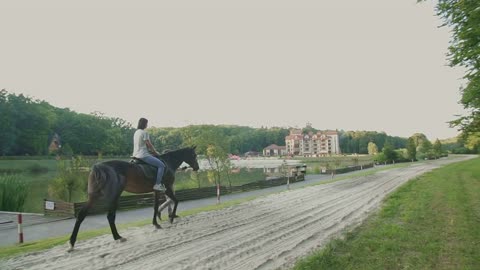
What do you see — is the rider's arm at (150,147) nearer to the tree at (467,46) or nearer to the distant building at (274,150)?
the tree at (467,46)

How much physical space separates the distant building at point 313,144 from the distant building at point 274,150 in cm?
267

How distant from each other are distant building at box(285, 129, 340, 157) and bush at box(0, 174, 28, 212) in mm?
148369

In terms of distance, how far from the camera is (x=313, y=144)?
554 feet

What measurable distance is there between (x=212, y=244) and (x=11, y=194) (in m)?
14.0

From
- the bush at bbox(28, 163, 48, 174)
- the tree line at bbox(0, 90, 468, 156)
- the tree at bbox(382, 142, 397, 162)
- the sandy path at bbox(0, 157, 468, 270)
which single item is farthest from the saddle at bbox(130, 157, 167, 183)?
the tree at bbox(382, 142, 397, 162)

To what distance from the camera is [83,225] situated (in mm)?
12203

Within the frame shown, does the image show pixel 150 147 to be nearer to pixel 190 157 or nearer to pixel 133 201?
pixel 190 157

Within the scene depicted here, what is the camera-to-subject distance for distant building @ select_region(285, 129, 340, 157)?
159m

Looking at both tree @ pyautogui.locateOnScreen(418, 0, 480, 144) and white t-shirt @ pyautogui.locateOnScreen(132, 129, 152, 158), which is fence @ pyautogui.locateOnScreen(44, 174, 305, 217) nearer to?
white t-shirt @ pyautogui.locateOnScreen(132, 129, 152, 158)

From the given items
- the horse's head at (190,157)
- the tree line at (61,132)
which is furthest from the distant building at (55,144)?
the horse's head at (190,157)

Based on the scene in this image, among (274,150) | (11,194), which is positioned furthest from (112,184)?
(274,150)

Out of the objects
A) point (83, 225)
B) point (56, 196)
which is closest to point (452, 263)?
point (83, 225)

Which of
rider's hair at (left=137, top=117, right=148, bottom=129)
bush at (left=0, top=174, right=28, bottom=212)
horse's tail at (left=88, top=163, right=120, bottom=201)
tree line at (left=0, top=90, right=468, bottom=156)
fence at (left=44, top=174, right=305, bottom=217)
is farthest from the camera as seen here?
tree line at (left=0, top=90, right=468, bottom=156)

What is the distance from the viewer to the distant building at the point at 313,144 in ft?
520
